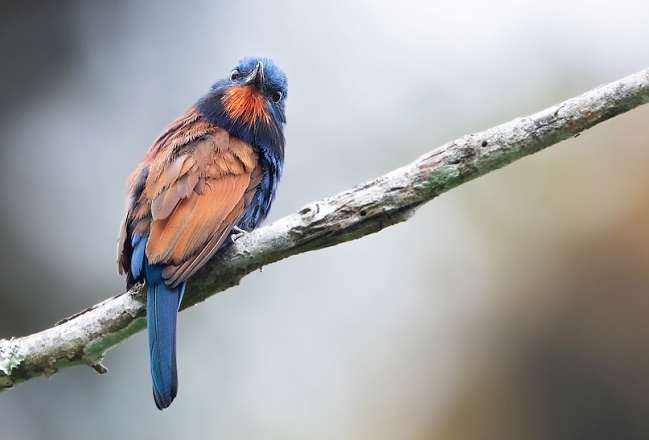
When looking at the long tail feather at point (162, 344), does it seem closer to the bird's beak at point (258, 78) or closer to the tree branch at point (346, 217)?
the tree branch at point (346, 217)

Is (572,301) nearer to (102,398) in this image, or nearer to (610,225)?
(610,225)

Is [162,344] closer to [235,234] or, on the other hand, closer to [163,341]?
[163,341]

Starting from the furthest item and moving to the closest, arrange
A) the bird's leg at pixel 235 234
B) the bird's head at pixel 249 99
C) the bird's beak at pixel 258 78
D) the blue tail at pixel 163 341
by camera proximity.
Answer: the bird's beak at pixel 258 78, the bird's head at pixel 249 99, the bird's leg at pixel 235 234, the blue tail at pixel 163 341

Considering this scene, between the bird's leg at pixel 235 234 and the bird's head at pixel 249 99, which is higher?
the bird's head at pixel 249 99

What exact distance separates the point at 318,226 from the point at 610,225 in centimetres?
332

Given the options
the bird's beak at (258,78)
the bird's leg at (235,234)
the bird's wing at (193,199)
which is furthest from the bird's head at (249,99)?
the bird's leg at (235,234)

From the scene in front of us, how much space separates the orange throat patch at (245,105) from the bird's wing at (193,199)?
0.47 ft

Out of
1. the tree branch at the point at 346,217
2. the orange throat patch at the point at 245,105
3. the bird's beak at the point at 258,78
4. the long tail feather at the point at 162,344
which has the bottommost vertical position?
the long tail feather at the point at 162,344

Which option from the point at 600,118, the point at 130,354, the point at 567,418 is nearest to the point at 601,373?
the point at 567,418

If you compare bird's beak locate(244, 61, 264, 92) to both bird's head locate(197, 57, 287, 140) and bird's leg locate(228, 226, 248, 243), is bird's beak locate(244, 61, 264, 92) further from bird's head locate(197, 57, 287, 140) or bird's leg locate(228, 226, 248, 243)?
bird's leg locate(228, 226, 248, 243)

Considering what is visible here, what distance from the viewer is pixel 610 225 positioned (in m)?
4.96

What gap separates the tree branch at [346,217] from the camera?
231 centimetres

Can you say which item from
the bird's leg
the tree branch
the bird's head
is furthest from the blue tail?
the bird's head

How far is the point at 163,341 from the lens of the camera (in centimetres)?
242
